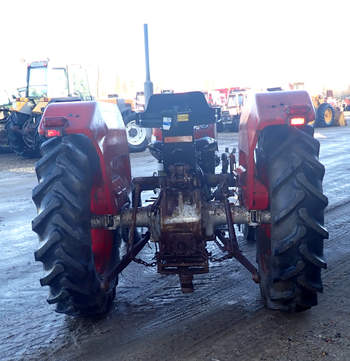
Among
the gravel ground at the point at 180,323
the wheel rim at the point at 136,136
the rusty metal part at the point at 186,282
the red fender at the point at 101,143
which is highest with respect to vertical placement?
the red fender at the point at 101,143

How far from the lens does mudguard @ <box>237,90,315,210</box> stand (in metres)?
3.07

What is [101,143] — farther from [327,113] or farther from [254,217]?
[327,113]

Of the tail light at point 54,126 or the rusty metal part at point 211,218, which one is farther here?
A: the rusty metal part at point 211,218

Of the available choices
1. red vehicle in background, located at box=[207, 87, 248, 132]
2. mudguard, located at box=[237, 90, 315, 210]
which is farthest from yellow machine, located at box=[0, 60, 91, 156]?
mudguard, located at box=[237, 90, 315, 210]

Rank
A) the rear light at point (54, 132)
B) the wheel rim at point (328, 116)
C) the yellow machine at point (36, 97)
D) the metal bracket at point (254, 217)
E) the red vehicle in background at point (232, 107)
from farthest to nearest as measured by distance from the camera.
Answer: the red vehicle in background at point (232, 107) < the wheel rim at point (328, 116) < the yellow machine at point (36, 97) < the metal bracket at point (254, 217) < the rear light at point (54, 132)

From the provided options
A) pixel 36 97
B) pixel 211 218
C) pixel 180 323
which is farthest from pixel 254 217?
pixel 36 97

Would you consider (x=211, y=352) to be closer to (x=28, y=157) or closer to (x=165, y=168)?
(x=165, y=168)

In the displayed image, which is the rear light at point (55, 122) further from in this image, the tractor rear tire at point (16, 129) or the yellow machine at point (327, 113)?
the yellow machine at point (327, 113)

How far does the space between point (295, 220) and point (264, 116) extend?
74cm

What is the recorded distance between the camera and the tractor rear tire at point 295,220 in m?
2.97

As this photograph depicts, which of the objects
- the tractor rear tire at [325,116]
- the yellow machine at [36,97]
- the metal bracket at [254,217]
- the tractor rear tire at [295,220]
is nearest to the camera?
the tractor rear tire at [295,220]

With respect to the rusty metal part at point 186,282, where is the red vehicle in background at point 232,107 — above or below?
above

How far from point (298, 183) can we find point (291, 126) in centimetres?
43

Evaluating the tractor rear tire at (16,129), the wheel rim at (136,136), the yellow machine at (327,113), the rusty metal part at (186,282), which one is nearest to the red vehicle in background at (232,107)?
the yellow machine at (327,113)
